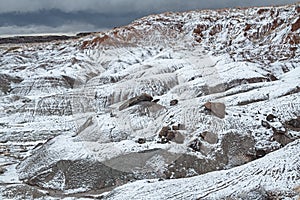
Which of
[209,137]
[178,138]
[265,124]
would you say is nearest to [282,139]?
[265,124]

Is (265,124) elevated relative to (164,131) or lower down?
elevated

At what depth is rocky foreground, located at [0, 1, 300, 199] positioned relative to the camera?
1588 centimetres

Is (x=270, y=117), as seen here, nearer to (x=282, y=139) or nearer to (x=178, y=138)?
(x=282, y=139)

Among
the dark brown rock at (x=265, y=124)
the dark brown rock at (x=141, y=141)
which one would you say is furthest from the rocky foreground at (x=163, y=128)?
the dark brown rock at (x=141, y=141)

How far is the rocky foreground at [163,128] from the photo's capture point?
15.9 m

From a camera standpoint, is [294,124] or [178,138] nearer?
[178,138]

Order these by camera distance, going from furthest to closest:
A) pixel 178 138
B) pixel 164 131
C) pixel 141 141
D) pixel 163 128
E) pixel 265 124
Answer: pixel 265 124 → pixel 163 128 → pixel 164 131 → pixel 141 141 → pixel 178 138

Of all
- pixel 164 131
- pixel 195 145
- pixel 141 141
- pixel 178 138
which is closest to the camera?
→ pixel 195 145

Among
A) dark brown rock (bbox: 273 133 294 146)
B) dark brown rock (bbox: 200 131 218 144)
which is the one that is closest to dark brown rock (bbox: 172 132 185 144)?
dark brown rock (bbox: 200 131 218 144)

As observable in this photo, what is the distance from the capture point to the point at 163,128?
21141 millimetres

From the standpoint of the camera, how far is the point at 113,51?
6281cm

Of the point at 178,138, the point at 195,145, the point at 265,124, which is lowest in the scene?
the point at 195,145

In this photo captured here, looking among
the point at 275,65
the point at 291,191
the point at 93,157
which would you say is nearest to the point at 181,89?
the point at 275,65

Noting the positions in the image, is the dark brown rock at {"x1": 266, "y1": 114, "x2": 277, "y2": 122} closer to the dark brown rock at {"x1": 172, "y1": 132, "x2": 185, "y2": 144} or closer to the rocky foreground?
the rocky foreground
